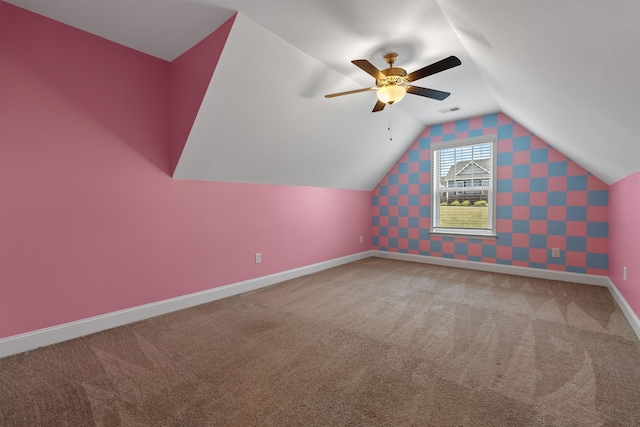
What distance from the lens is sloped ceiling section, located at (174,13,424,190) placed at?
7.97 ft

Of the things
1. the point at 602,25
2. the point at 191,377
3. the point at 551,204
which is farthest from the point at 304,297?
the point at 551,204

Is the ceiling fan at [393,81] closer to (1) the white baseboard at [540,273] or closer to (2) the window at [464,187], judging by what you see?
(2) the window at [464,187]

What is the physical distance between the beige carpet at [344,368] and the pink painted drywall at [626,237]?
12.1 inches

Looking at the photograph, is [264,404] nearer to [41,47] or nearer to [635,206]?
[41,47]

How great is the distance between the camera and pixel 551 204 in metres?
3.96

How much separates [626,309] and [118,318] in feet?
15.2

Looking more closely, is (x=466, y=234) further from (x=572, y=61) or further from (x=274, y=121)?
(x=274, y=121)

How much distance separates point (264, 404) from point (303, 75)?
2736 mm

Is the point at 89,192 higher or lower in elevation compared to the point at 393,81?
lower

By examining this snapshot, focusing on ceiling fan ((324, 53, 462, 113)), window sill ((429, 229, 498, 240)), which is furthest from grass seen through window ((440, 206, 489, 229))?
ceiling fan ((324, 53, 462, 113))

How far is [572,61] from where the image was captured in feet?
5.05

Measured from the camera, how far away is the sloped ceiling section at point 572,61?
1.15m

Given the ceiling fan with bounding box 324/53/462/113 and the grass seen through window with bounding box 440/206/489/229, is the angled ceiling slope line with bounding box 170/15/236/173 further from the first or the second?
→ the grass seen through window with bounding box 440/206/489/229

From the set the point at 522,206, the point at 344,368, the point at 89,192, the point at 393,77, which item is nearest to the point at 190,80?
the point at 89,192
